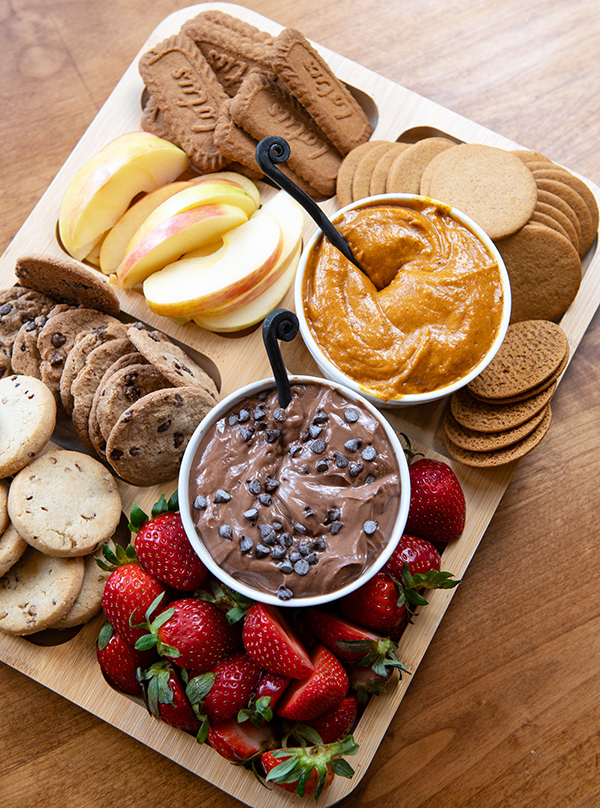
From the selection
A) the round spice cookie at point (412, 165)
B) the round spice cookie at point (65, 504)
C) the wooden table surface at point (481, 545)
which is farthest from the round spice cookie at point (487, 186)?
the round spice cookie at point (65, 504)

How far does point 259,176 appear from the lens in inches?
84.9

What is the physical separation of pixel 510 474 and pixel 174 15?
6.64 feet

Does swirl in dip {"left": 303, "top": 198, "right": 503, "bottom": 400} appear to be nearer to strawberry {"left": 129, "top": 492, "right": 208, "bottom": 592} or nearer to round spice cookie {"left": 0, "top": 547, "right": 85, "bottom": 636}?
strawberry {"left": 129, "top": 492, "right": 208, "bottom": 592}

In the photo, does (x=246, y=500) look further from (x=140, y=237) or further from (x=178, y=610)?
(x=140, y=237)

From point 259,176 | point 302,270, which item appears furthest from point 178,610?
point 259,176

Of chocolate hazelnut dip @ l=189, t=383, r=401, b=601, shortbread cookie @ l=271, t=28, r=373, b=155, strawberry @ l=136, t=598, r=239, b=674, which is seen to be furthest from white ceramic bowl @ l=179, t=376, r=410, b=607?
Result: shortbread cookie @ l=271, t=28, r=373, b=155

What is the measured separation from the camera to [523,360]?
6.31 ft

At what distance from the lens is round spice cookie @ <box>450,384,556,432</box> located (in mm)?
1897

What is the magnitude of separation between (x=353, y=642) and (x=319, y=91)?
1771mm

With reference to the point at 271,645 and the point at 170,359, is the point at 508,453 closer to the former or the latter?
the point at 271,645

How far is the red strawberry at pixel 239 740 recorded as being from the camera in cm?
169

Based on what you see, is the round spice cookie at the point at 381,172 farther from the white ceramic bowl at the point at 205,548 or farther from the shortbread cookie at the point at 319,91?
the white ceramic bowl at the point at 205,548

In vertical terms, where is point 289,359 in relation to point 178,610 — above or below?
above

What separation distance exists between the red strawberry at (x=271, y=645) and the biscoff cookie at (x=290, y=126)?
4.69 feet
